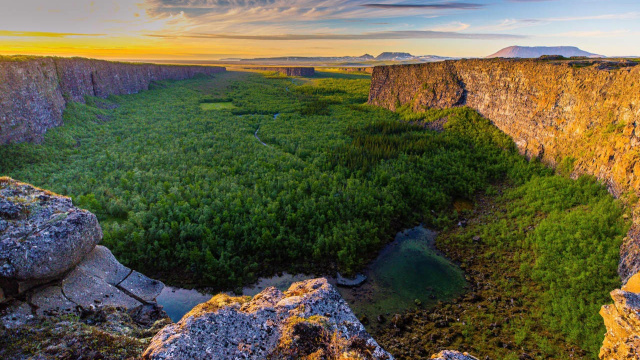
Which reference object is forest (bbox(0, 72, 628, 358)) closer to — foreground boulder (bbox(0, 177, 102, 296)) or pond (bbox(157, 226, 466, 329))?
pond (bbox(157, 226, 466, 329))

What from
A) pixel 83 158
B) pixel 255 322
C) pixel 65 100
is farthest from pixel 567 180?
pixel 65 100

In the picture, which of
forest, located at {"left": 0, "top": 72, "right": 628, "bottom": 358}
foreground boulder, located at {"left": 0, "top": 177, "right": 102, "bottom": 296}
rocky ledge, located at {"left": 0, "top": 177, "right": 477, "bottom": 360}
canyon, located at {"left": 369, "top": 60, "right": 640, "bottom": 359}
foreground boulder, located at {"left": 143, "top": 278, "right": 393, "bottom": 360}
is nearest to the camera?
foreground boulder, located at {"left": 143, "top": 278, "right": 393, "bottom": 360}

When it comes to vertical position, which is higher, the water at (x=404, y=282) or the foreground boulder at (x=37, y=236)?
the foreground boulder at (x=37, y=236)

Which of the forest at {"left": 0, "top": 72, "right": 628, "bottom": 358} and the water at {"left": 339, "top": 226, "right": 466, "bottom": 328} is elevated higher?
the forest at {"left": 0, "top": 72, "right": 628, "bottom": 358}

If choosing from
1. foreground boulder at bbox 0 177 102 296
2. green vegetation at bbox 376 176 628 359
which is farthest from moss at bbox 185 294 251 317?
green vegetation at bbox 376 176 628 359

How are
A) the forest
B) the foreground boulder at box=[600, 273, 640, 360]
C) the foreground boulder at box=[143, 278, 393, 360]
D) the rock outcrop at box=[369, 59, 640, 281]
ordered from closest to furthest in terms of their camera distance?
the foreground boulder at box=[143, 278, 393, 360], the foreground boulder at box=[600, 273, 640, 360], the forest, the rock outcrop at box=[369, 59, 640, 281]

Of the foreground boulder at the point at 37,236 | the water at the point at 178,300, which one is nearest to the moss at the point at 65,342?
the foreground boulder at the point at 37,236

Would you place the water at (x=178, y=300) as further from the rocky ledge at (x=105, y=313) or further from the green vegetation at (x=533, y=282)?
the green vegetation at (x=533, y=282)

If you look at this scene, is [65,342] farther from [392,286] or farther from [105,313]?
[392,286]
